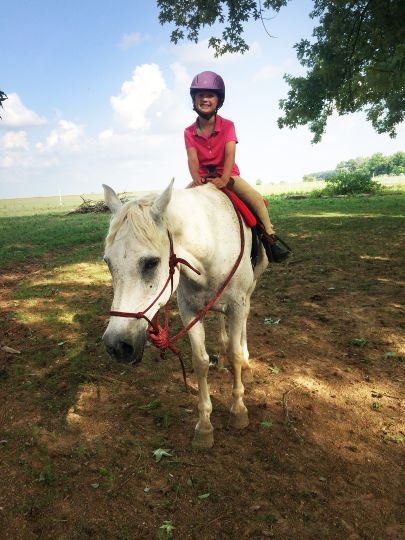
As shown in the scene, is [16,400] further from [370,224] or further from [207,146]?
[370,224]

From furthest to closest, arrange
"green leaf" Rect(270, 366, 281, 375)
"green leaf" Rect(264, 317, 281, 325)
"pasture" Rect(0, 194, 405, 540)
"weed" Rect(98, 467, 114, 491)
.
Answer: "green leaf" Rect(264, 317, 281, 325), "green leaf" Rect(270, 366, 281, 375), "weed" Rect(98, 467, 114, 491), "pasture" Rect(0, 194, 405, 540)

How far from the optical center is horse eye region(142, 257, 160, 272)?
8.07ft

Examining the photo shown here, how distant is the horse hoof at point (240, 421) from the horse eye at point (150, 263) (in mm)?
2038

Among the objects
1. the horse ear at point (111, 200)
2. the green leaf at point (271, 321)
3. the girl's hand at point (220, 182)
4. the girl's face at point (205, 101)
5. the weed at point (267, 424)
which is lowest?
the weed at point (267, 424)

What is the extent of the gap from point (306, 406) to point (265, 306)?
3.24 m

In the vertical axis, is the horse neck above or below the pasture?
above

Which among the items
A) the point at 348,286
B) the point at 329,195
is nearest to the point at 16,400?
the point at 348,286

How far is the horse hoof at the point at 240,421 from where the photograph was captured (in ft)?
11.9

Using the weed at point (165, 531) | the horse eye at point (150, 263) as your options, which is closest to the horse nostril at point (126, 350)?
the horse eye at point (150, 263)

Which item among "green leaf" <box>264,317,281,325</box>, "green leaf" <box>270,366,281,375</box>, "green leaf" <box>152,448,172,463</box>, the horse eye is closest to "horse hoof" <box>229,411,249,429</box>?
"green leaf" <box>152,448,172,463</box>

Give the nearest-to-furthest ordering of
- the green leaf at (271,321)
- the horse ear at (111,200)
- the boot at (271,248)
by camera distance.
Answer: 1. the horse ear at (111,200)
2. the boot at (271,248)
3. the green leaf at (271,321)

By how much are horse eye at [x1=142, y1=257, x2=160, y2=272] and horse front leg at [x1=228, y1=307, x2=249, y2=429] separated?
1295mm

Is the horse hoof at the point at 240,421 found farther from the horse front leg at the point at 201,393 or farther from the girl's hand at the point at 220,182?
the girl's hand at the point at 220,182

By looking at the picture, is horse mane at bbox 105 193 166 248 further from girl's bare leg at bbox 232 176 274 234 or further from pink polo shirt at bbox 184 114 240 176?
girl's bare leg at bbox 232 176 274 234
